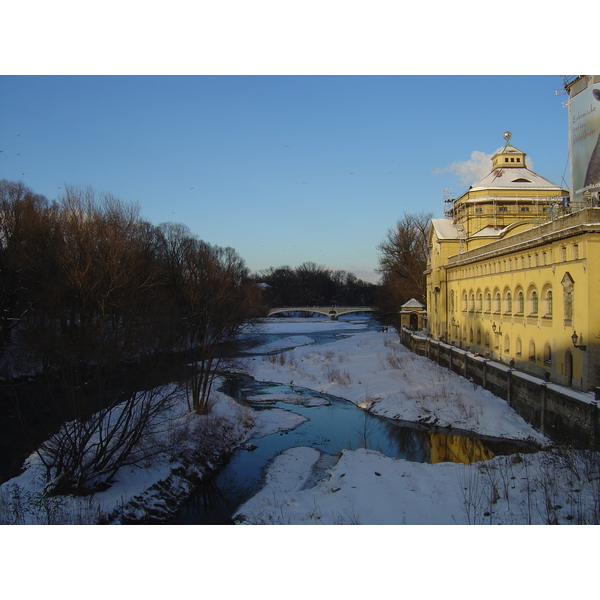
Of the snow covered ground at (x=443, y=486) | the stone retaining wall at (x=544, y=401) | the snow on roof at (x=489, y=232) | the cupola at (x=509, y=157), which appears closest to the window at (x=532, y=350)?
the stone retaining wall at (x=544, y=401)

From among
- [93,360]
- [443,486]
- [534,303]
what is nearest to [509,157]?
[534,303]

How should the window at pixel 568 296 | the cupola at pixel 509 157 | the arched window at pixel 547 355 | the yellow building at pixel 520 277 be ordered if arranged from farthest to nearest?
the cupola at pixel 509 157
the arched window at pixel 547 355
the window at pixel 568 296
the yellow building at pixel 520 277

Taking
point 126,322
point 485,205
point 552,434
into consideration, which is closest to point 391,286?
point 485,205

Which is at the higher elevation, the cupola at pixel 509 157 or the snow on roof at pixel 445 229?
the cupola at pixel 509 157

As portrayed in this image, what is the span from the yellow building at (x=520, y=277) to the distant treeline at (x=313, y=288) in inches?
2525

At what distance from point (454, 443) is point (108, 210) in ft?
54.9

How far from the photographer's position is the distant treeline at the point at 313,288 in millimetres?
98125

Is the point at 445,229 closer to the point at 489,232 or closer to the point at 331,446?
the point at 489,232

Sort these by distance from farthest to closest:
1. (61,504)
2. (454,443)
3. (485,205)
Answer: (485,205) < (454,443) < (61,504)

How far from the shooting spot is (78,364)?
9875 millimetres

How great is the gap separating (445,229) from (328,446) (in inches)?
820

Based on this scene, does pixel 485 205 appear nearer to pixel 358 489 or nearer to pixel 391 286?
pixel 391 286

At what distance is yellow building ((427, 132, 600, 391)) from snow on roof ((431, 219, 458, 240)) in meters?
0.06

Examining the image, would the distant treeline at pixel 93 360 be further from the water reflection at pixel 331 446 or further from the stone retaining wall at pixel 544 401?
the stone retaining wall at pixel 544 401
